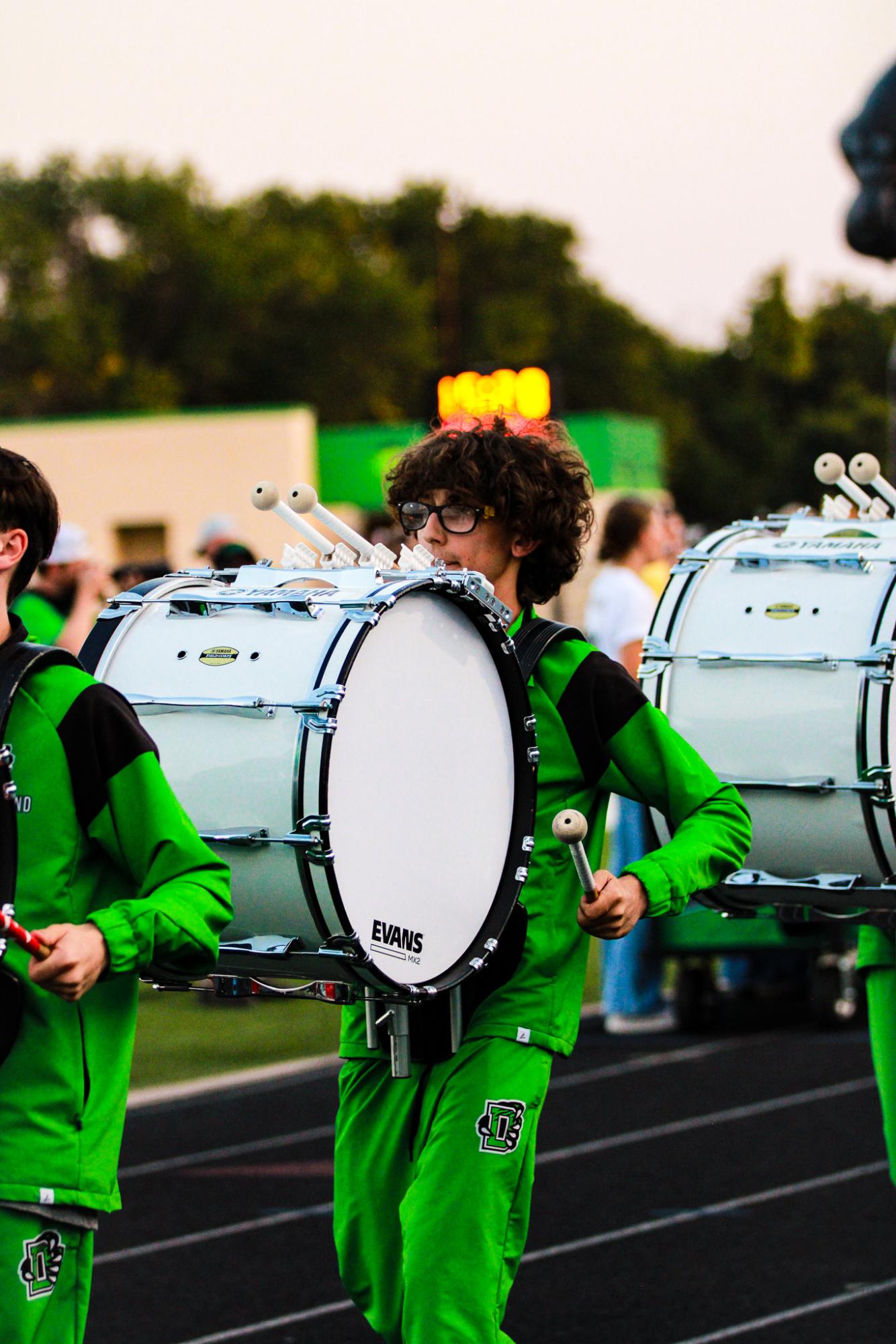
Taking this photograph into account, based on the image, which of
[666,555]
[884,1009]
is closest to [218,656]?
[884,1009]

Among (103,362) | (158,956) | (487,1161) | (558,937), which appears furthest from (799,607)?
(103,362)

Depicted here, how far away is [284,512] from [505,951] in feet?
2.91

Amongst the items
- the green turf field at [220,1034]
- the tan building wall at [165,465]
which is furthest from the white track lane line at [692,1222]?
the tan building wall at [165,465]

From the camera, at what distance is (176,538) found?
41.8 m

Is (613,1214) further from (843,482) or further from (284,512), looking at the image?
(284,512)

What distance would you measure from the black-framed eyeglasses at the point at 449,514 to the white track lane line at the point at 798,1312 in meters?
2.30

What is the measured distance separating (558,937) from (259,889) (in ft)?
1.96

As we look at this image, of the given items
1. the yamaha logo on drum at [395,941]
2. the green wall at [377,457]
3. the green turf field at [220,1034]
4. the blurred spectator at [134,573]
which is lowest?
the green turf field at [220,1034]

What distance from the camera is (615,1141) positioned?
24.3 feet

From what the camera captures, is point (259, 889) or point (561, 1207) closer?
point (259, 889)

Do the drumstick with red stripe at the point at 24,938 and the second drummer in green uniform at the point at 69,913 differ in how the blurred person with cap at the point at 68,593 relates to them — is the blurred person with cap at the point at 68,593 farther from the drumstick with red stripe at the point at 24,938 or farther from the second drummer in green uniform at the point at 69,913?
the drumstick with red stripe at the point at 24,938

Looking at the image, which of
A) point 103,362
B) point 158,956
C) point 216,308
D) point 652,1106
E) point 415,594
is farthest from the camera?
point 216,308

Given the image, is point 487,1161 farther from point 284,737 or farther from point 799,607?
point 799,607

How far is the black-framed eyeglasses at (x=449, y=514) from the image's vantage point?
389 cm
